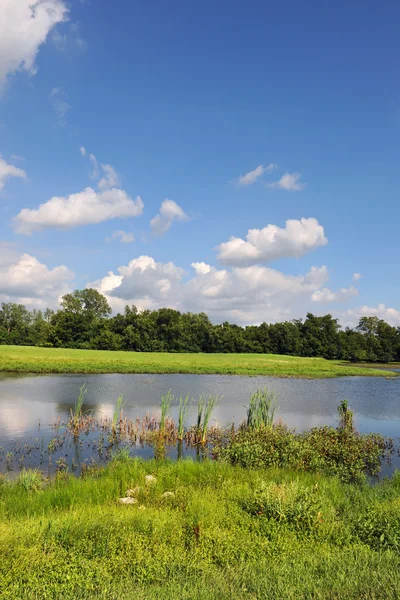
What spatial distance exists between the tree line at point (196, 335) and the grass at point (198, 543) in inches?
4017

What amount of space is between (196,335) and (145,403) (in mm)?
95432

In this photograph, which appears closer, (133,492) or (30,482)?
(133,492)

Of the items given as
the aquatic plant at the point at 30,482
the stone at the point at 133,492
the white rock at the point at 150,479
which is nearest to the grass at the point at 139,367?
the aquatic plant at the point at 30,482

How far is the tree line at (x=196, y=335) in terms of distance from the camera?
116250mm

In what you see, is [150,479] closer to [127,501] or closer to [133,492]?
[133,492]

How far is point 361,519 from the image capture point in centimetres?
879

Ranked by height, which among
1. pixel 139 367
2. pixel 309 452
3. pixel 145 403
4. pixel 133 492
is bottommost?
pixel 145 403

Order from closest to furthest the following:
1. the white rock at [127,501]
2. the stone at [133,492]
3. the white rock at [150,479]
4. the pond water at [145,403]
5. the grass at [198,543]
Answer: the grass at [198,543] → the white rock at [127,501] → the stone at [133,492] → the white rock at [150,479] → the pond water at [145,403]

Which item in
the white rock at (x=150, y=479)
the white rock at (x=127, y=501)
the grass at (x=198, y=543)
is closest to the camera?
the grass at (x=198, y=543)

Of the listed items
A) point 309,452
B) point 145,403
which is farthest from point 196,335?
point 309,452

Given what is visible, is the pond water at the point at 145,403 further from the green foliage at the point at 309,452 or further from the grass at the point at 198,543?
the grass at the point at 198,543

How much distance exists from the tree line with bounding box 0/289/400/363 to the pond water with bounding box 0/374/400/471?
68493mm

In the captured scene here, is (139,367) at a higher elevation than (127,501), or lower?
lower

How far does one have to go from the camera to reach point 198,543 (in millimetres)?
7648
